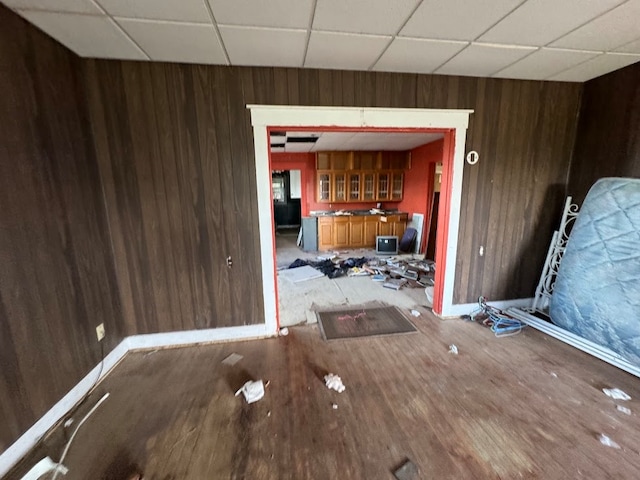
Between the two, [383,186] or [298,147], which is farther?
[383,186]

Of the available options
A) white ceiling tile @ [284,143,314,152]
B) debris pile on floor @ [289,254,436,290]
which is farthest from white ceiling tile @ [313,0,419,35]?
white ceiling tile @ [284,143,314,152]

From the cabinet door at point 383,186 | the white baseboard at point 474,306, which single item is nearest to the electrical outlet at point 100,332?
the white baseboard at point 474,306

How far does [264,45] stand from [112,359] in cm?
279

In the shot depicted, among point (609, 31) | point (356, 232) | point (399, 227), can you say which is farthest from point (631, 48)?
point (356, 232)

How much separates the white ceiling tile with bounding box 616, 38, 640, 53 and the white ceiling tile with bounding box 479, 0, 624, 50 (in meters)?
0.62

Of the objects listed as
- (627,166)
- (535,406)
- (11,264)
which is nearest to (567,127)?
(627,166)

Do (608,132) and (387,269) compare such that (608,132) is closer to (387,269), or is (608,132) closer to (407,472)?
(387,269)

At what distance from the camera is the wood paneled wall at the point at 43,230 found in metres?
A: 1.46

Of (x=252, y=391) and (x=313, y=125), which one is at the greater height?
(x=313, y=125)

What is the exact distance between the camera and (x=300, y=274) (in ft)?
15.0

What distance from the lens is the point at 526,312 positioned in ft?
9.70

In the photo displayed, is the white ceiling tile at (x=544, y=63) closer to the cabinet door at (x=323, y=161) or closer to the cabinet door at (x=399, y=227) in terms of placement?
the cabinet door at (x=399, y=227)

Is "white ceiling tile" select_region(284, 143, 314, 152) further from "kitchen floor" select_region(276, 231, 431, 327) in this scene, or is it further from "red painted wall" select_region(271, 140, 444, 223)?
"kitchen floor" select_region(276, 231, 431, 327)

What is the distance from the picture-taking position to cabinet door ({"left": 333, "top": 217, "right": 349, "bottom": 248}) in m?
6.38
